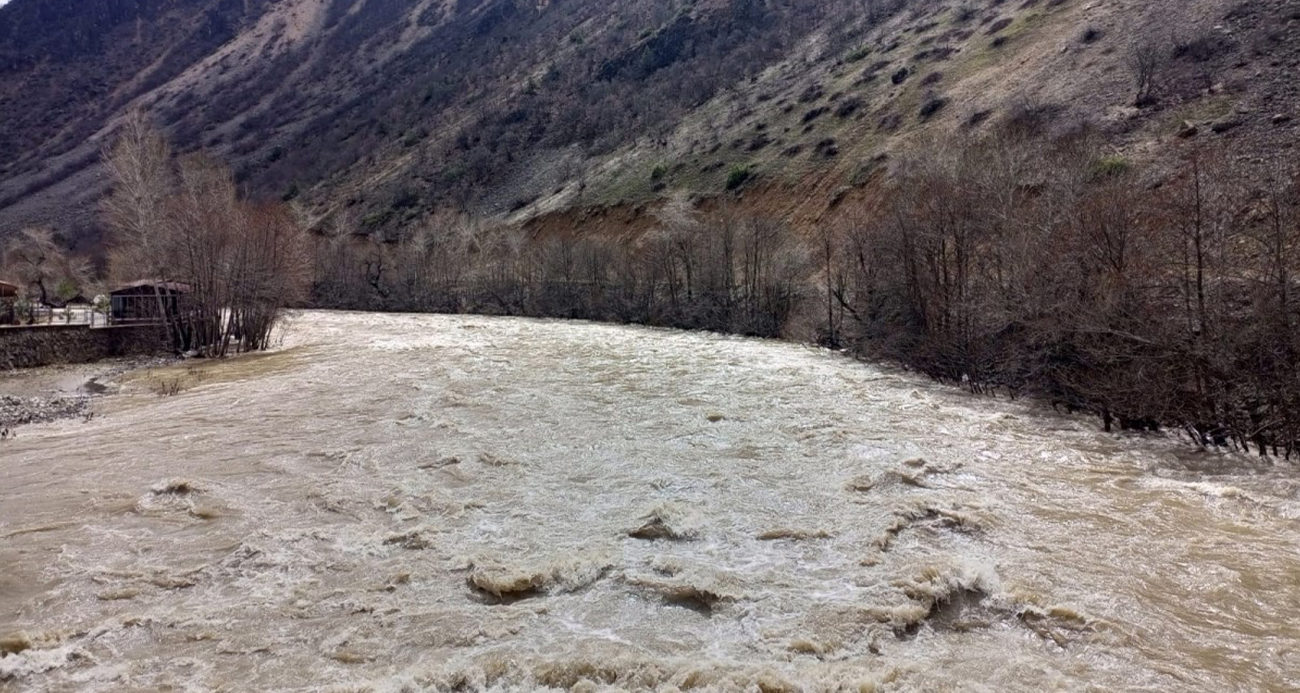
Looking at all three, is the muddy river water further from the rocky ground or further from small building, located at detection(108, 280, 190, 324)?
small building, located at detection(108, 280, 190, 324)

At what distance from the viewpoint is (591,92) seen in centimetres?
7619

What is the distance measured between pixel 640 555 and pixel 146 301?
29.5 metres

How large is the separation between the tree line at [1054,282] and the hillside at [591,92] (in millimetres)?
6400

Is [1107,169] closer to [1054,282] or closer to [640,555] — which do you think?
Result: [1054,282]

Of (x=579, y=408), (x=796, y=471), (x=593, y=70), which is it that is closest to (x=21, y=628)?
(x=796, y=471)

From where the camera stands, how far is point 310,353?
2577cm

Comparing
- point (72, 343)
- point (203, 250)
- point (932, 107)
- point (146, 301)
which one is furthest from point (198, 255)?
point (932, 107)

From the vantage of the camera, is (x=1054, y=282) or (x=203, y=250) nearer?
(x=1054, y=282)

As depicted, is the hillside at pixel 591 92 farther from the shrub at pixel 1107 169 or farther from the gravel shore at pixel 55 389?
the gravel shore at pixel 55 389

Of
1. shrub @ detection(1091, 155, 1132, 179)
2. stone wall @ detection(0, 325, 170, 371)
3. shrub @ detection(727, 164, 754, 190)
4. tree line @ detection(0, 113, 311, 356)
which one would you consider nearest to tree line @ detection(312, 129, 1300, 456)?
shrub @ detection(1091, 155, 1132, 179)

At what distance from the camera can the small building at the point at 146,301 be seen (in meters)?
26.7

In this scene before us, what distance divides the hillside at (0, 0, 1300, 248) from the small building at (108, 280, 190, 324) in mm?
28789

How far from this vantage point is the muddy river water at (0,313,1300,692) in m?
5.60

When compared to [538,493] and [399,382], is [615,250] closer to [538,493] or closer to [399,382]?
[399,382]
